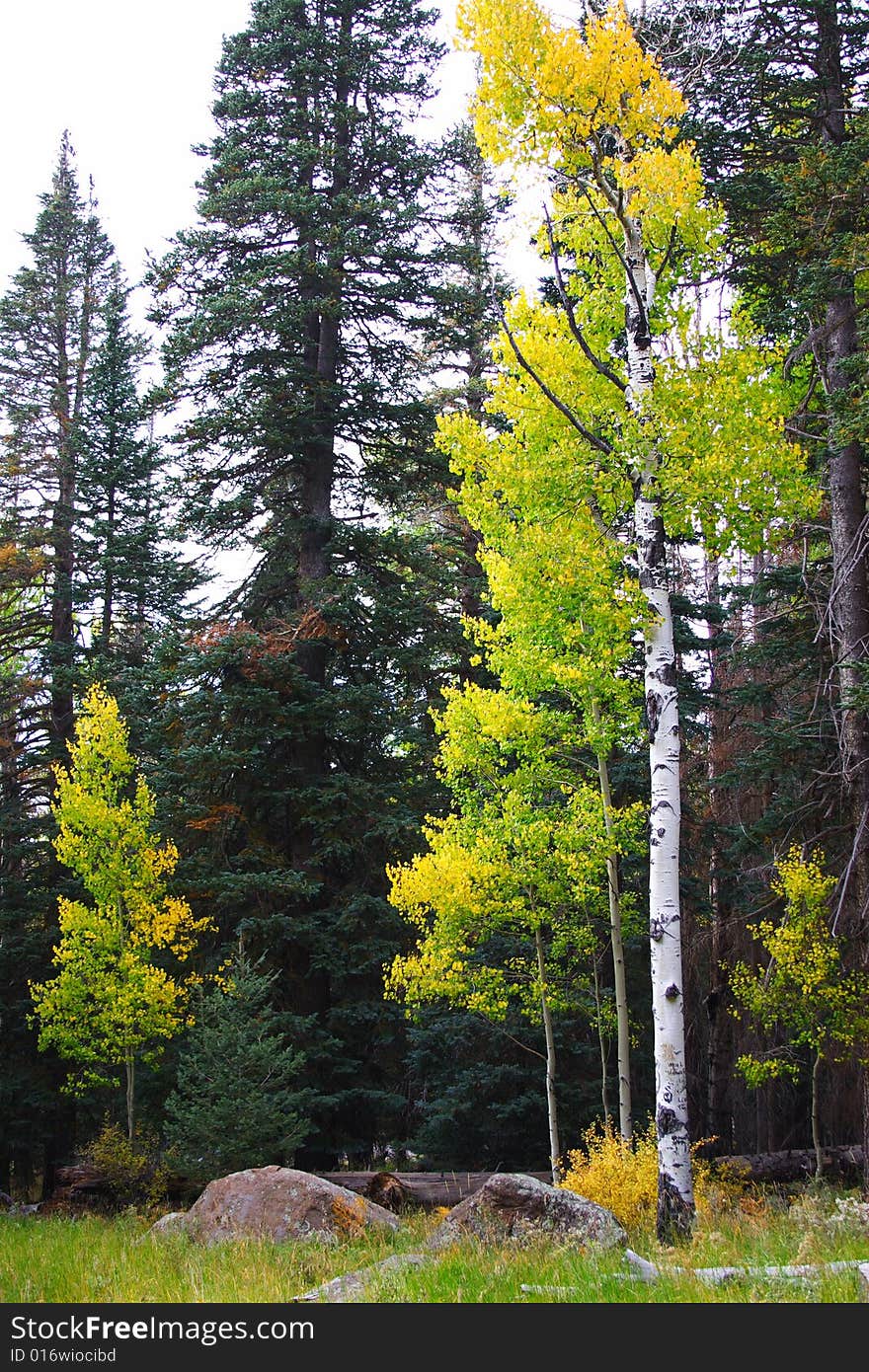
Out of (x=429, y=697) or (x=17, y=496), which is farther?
(x=17, y=496)

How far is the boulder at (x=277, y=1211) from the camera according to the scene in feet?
29.7

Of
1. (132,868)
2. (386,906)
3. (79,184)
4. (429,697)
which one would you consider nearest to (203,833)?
(132,868)

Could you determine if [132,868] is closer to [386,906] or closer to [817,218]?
[386,906]

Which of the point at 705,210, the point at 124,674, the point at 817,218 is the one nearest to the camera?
the point at 705,210

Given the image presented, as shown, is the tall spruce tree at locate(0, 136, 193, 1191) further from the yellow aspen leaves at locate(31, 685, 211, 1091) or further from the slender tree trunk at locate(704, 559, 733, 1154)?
the slender tree trunk at locate(704, 559, 733, 1154)

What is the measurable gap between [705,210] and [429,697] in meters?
11.7

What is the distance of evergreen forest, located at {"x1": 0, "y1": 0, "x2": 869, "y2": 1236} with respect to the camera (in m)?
9.62

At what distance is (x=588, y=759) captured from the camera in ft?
52.8

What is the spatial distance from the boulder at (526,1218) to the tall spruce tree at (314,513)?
27.4ft

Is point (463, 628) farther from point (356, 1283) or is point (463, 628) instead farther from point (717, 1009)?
point (356, 1283)

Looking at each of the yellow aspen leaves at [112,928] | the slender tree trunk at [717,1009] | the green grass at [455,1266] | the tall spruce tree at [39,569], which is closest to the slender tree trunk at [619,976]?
the green grass at [455,1266]

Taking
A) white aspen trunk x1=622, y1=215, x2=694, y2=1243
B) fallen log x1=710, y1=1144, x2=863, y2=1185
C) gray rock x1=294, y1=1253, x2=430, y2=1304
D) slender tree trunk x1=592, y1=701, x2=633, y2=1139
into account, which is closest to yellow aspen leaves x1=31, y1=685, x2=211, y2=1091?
slender tree trunk x1=592, y1=701, x2=633, y2=1139

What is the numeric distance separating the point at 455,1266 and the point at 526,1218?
1592 mm

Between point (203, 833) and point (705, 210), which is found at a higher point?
point (705, 210)
